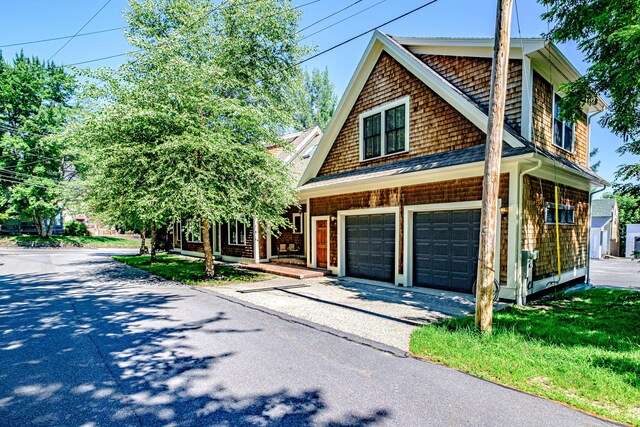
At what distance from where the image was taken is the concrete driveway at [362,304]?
19.4 feet

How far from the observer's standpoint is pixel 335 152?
1288 cm

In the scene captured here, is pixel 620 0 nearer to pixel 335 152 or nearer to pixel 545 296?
pixel 545 296

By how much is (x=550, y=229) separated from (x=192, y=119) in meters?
10.5

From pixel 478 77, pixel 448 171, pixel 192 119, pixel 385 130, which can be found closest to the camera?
pixel 448 171

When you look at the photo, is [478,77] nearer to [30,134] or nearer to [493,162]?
[493,162]

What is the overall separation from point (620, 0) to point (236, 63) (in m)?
10.0

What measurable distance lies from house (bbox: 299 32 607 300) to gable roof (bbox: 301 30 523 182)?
0.03m

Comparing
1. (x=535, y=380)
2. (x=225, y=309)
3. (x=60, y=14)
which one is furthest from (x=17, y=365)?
(x=60, y=14)

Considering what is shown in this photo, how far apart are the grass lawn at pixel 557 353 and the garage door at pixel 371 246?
4063mm

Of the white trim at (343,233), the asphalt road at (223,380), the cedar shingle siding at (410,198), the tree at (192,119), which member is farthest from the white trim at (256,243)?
the asphalt road at (223,380)

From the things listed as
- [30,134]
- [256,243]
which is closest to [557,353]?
[256,243]

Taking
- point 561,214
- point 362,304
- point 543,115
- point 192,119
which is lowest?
point 362,304

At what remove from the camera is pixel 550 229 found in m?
8.89

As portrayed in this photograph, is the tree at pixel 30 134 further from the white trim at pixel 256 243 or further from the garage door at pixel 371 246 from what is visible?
the garage door at pixel 371 246
